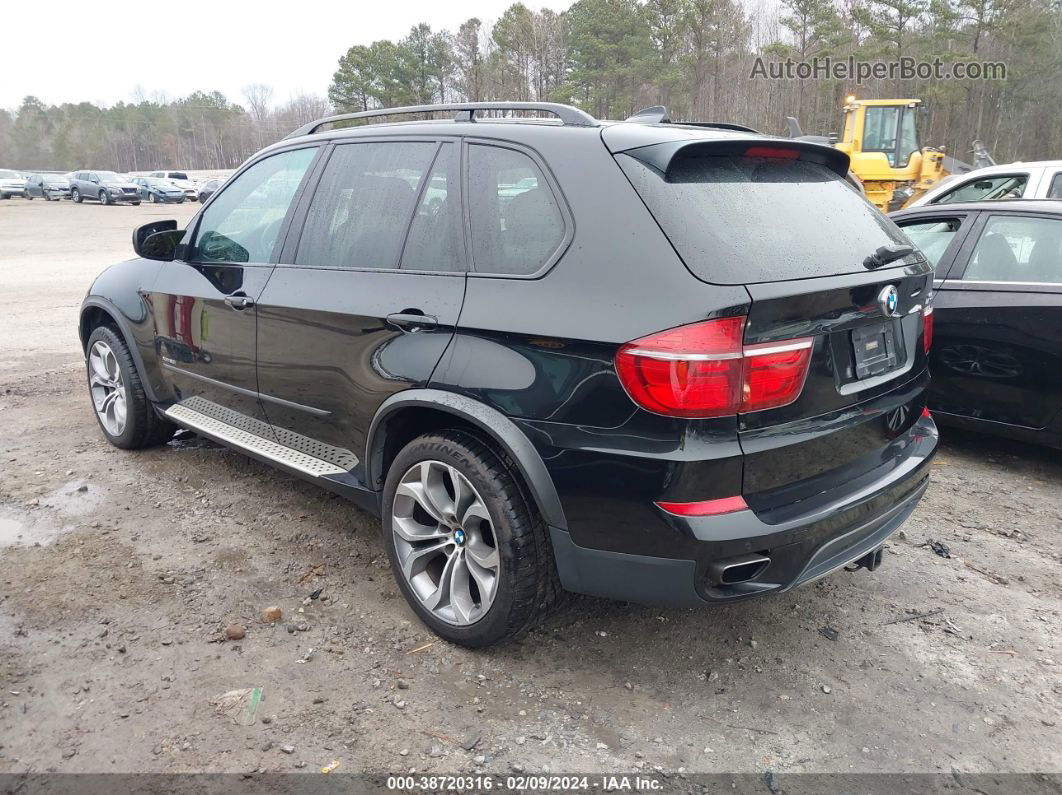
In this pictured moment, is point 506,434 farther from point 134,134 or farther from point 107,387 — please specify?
point 134,134

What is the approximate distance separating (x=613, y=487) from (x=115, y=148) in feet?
349

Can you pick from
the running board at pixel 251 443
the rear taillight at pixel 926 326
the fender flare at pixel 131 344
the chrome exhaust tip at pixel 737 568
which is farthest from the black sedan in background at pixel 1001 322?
the fender flare at pixel 131 344

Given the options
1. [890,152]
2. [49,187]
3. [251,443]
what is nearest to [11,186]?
[49,187]

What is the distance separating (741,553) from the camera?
2.29m

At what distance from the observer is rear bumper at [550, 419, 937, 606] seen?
2273 mm

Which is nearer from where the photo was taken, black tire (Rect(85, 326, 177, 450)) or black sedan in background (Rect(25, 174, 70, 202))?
black tire (Rect(85, 326, 177, 450))

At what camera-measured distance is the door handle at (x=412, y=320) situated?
278 cm

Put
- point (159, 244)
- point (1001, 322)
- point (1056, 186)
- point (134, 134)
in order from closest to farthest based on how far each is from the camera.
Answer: point (159, 244), point (1001, 322), point (1056, 186), point (134, 134)

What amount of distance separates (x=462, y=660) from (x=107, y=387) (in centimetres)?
335

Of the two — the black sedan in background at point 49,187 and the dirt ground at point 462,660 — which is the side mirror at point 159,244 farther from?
the black sedan in background at point 49,187

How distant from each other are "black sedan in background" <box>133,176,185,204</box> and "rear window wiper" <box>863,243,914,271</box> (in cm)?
4505

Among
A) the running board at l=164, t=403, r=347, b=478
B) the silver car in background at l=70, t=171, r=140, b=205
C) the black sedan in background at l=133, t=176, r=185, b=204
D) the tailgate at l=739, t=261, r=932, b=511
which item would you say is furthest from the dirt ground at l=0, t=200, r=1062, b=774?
the black sedan in background at l=133, t=176, r=185, b=204

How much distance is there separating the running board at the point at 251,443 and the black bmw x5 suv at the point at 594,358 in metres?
0.02

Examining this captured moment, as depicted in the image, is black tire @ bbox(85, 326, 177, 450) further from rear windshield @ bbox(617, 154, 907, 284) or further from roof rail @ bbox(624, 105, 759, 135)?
rear windshield @ bbox(617, 154, 907, 284)
